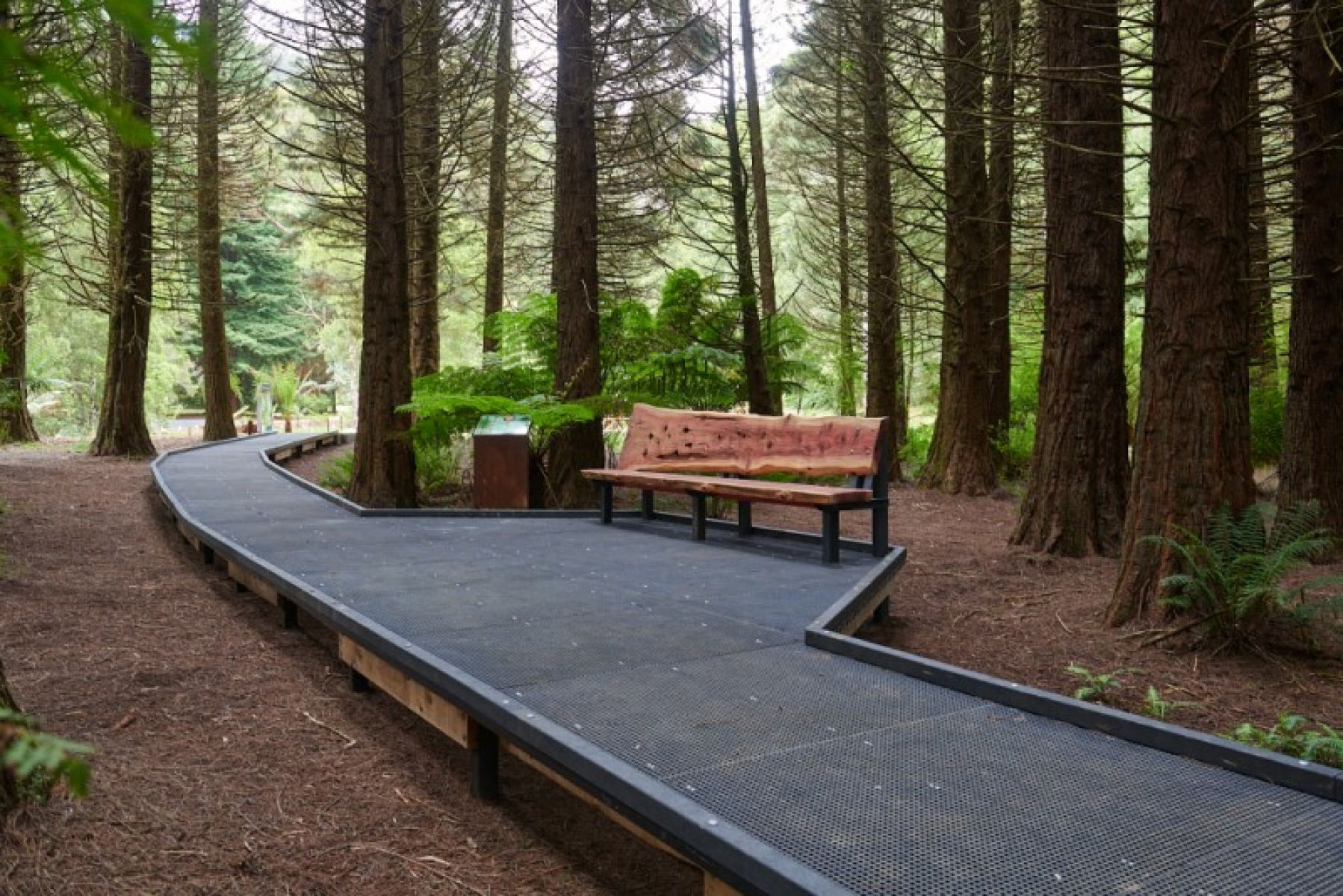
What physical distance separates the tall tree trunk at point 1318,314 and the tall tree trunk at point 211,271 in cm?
1421

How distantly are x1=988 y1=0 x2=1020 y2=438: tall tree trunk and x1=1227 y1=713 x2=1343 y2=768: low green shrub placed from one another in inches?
282

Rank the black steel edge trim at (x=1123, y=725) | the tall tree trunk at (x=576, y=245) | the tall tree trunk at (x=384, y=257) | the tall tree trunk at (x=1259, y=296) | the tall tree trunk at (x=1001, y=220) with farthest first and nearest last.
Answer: the tall tree trunk at (x=1001, y=220), the tall tree trunk at (x=1259, y=296), the tall tree trunk at (x=576, y=245), the tall tree trunk at (x=384, y=257), the black steel edge trim at (x=1123, y=725)

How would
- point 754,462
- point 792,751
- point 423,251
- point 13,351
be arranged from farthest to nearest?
point 13,351
point 423,251
point 754,462
point 792,751

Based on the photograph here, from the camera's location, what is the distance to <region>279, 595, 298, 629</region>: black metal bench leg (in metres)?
5.58

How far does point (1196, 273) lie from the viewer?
4859 millimetres

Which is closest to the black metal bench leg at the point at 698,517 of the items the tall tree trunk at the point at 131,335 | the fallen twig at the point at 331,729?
the fallen twig at the point at 331,729

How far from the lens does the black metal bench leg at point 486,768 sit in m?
3.51

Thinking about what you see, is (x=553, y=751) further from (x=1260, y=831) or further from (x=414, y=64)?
(x=414, y=64)

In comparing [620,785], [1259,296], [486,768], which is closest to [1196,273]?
[620,785]

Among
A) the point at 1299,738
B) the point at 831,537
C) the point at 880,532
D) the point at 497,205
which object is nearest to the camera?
the point at 1299,738

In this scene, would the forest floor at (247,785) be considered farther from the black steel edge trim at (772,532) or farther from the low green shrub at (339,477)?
the low green shrub at (339,477)

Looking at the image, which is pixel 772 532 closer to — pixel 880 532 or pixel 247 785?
pixel 880 532

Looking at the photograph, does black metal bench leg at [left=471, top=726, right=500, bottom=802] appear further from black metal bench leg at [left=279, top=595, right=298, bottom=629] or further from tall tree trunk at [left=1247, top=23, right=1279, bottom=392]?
tall tree trunk at [left=1247, top=23, right=1279, bottom=392]

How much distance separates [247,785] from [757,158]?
1410 centimetres
